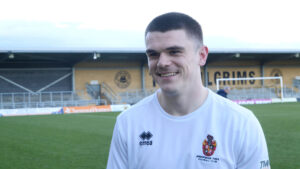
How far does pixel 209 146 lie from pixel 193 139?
0.11 metres

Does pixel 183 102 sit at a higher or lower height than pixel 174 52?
lower

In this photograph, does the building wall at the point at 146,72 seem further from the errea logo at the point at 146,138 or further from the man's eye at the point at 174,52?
the man's eye at the point at 174,52

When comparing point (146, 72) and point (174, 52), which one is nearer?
point (174, 52)

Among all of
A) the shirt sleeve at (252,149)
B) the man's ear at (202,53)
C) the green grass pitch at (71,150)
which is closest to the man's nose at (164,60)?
the man's ear at (202,53)

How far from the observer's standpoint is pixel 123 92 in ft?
122

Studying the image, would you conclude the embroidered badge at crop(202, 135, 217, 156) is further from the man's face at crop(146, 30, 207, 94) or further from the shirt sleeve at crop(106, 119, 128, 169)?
the shirt sleeve at crop(106, 119, 128, 169)

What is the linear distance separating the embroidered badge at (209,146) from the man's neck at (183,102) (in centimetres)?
24

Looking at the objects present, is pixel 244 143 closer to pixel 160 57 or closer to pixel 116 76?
pixel 160 57

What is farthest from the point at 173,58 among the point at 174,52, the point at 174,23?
the point at 174,23

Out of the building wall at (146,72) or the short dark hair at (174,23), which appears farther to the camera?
the building wall at (146,72)

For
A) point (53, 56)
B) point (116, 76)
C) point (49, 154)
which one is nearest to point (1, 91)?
point (53, 56)

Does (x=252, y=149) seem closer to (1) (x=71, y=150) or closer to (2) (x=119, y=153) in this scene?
(2) (x=119, y=153)

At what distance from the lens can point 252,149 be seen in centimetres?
209

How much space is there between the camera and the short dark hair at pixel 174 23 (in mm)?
2164
